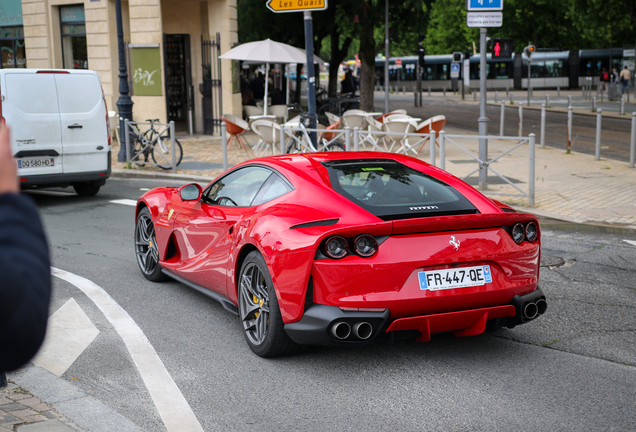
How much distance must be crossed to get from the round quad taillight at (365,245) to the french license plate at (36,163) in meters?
8.34

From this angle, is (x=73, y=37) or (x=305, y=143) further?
(x=73, y=37)

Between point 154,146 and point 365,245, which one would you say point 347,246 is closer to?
point 365,245

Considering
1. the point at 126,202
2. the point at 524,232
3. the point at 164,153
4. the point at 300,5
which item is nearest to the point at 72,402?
the point at 524,232

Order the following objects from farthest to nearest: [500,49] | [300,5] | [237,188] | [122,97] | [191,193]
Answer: [122,97] → [500,49] → [300,5] → [191,193] → [237,188]

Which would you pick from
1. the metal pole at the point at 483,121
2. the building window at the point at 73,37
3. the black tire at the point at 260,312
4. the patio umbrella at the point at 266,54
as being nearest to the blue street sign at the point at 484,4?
the metal pole at the point at 483,121

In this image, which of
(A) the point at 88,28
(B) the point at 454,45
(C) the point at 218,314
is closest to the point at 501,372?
(C) the point at 218,314

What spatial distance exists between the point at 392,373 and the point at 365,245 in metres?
0.85

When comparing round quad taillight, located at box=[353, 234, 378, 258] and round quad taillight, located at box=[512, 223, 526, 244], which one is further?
round quad taillight, located at box=[512, 223, 526, 244]

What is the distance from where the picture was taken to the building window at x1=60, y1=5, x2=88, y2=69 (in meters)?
23.3

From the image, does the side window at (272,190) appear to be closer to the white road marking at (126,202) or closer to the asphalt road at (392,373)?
the asphalt road at (392,373)

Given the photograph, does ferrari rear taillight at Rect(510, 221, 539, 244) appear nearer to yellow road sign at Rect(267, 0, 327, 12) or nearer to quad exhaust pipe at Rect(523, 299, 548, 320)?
quad exhaust pipe at Rect(523, 299, 548, 320)

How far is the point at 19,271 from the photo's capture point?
1299mm

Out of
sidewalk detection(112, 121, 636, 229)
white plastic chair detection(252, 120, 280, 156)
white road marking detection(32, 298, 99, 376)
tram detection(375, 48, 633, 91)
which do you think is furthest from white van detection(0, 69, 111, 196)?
tram detection(375, 48, 633, 91)

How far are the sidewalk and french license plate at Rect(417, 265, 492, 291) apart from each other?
5.65m
